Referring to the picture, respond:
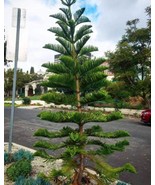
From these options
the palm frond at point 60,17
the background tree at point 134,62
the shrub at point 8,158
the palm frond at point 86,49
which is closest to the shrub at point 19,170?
the shrub at point 8,158

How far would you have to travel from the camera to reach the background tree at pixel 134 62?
51.9 feet

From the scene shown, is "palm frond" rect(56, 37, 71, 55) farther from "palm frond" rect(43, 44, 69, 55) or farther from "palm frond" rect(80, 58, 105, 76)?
"palm frond" rect(80, 58, 105, 76)

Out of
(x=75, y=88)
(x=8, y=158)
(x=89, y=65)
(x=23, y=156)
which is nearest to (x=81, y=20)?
(x=89, y=65)

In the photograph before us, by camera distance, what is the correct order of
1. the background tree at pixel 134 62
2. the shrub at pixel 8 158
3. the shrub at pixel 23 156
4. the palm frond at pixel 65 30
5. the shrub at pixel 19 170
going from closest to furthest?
the palm frond at pixel 65 30, the shrub at pixel 19 170, the shrub at pixel 23 156, the shrub at pixel 8 158, the background tree at pixel 134 62

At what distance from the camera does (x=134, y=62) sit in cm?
1641

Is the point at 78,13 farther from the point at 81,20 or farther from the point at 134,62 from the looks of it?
the point at 134,62

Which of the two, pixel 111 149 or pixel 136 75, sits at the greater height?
pixel 136 75

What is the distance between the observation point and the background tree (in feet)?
51.9

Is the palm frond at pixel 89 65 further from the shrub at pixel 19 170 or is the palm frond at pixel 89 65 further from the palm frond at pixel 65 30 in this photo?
the shrub at pixel 19 170

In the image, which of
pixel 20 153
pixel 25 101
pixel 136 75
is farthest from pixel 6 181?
pixel 25 101
